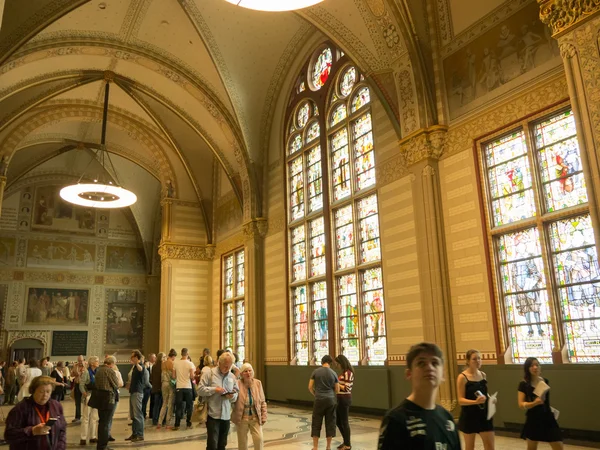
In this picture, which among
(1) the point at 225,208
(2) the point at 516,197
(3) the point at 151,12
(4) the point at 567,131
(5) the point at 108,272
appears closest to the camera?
(4) the point at 567,131

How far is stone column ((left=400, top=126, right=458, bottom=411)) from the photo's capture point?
10586mm

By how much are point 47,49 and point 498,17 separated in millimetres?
12871

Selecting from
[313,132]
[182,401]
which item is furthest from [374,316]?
[313,132]

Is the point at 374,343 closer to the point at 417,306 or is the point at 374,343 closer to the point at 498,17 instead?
the point at 417,306

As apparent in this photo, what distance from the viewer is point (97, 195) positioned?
728 inches

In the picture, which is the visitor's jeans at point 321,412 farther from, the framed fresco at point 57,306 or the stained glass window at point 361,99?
the framed fresco at point 57,306

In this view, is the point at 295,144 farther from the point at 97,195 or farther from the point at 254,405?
the point at 254,405

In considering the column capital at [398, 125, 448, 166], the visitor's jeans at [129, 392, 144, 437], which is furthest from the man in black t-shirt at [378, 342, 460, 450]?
the column capital at [398, 125, 448, 166]

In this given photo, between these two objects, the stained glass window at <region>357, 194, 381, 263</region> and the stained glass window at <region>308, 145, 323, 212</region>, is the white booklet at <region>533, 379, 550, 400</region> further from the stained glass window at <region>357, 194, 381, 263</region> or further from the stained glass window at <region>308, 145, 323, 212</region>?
the stained glass window at <region>308, 145, 323, 212</region>

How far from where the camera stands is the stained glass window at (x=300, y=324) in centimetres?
1577

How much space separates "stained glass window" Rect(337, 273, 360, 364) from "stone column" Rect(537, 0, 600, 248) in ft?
24.1

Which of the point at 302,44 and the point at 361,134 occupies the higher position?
Answer: the point at 302,44

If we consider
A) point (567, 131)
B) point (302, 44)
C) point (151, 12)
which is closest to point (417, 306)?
point (567, 131)

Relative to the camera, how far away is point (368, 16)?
12.7 m
